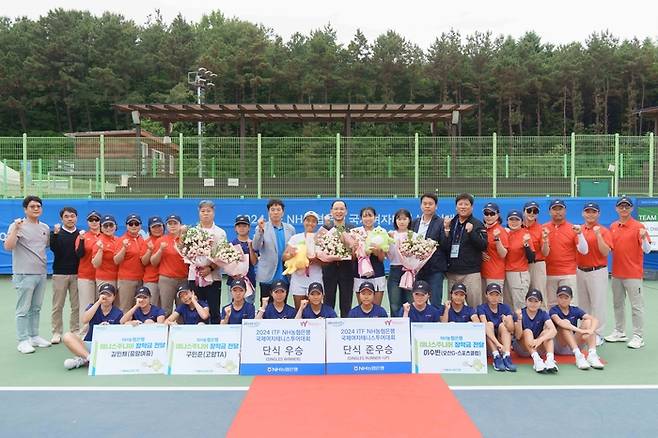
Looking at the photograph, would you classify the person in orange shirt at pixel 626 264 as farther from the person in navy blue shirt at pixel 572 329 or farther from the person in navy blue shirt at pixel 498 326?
the person in navy blue shirt at pixel 498 326

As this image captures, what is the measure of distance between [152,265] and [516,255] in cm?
434

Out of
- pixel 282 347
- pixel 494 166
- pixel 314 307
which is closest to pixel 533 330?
pixel 314 307

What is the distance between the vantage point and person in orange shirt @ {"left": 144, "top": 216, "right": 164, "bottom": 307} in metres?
6.89

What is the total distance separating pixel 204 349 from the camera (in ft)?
19.8

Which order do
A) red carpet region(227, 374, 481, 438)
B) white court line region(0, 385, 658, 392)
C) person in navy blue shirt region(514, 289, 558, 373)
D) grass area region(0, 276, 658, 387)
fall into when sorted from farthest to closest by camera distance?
person in navy blue shirt region(514, 289, 558, 373)
grass area region(0, 276, 658, 387)
white court line region(0, 385, 658, 392)
red carpet region(227, 374, 481, 438)

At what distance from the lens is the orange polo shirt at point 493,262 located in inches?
265

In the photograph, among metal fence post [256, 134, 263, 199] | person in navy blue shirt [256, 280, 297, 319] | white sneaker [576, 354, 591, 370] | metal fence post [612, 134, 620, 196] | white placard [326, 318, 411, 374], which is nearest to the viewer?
white placard [326, 318, 411, 374]

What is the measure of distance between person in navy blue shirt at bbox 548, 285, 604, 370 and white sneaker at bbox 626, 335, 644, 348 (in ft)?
2.61

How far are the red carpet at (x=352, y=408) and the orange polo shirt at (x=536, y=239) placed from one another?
2222mm

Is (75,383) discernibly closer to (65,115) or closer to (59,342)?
(59,342)

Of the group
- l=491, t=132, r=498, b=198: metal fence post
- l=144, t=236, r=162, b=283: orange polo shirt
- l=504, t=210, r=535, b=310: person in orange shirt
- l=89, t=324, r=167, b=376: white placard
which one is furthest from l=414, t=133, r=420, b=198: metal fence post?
l=89, t=324, r=167, b=376: white placard

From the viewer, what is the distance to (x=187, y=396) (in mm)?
5297

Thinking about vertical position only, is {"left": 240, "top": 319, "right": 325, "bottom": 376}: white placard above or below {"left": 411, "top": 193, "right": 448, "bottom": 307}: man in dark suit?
below

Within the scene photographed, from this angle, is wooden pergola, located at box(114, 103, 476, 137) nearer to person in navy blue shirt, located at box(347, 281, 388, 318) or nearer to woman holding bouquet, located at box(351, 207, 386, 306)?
woman holding bouquet, located at box(351, 207, 386, 306)
